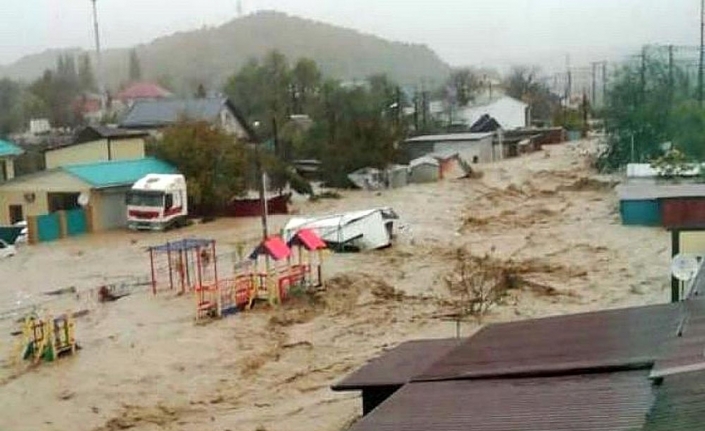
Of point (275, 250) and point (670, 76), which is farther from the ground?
point (670, 76)

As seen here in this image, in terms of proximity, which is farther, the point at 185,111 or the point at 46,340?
the point at 185,111

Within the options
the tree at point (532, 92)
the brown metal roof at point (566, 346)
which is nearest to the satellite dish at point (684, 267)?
the brown metal roof at point (566, 346)

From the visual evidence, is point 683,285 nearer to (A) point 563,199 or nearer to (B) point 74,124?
(A) point 563,199

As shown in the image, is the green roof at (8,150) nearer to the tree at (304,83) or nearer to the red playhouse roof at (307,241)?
the red playhouse roof at (307,241)

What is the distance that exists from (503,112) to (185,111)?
17.8 m

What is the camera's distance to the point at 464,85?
48.2 m

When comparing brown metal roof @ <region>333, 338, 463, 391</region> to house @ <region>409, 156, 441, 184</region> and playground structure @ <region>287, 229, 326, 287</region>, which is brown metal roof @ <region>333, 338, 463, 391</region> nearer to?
playground structure @ <region>287, 229, 326, 287</region>

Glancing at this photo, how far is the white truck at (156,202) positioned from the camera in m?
16.8

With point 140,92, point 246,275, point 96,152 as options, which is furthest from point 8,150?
point 140,92

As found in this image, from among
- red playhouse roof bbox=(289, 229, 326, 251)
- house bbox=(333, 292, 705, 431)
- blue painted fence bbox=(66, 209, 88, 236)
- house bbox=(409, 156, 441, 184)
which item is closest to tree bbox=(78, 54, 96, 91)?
house bbox=(409, 156, 441, 184)

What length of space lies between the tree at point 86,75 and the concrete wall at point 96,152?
2291 centimetres

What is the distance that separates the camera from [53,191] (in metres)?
17.8

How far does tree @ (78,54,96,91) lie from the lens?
A: 148 feet

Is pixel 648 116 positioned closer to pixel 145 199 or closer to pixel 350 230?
pixel 350 230
